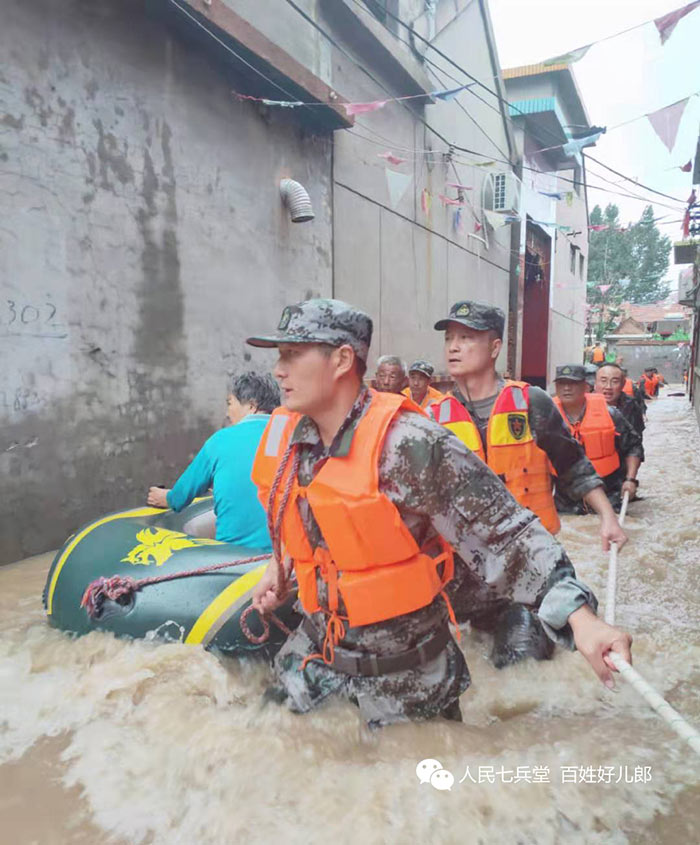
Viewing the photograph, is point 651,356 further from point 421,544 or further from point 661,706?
point 661,706

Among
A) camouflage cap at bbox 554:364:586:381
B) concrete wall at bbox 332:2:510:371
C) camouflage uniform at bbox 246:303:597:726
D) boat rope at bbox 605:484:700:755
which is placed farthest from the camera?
concrete wall at bbox 332:2:510:371

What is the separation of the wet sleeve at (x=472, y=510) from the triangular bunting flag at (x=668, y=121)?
8300 mm

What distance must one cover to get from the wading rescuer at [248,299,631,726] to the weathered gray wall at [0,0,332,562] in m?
3.33

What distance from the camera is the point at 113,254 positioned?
5.25 meters

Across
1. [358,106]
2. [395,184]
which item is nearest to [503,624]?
[358,106]

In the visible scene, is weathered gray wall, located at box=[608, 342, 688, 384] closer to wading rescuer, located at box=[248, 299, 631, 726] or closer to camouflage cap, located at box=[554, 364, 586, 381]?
camouflage cap, located at box=[554, 364, 586, 381]

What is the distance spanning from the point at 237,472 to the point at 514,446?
1360 mm

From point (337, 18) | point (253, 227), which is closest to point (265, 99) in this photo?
point (253, 227)

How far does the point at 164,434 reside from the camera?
232 inches

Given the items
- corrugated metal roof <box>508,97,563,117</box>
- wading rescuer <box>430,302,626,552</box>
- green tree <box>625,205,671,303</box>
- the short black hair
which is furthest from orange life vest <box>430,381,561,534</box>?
green tree <box>625,205,671,303</box>

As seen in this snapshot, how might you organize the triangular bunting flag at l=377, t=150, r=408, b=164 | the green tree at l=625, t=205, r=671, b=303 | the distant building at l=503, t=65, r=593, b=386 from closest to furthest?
the triangular bunting flag at l=377, t=150, r=408, b=164 < the distant building at l=503, t=65, r=593, b=386 < the green tree at l=625, t=205, r=671, b=303

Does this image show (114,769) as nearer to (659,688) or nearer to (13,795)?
(13,795)

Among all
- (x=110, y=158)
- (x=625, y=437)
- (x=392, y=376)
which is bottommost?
→ (x=625, y=437)

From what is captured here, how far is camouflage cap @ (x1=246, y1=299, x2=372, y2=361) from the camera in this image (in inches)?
71.7
